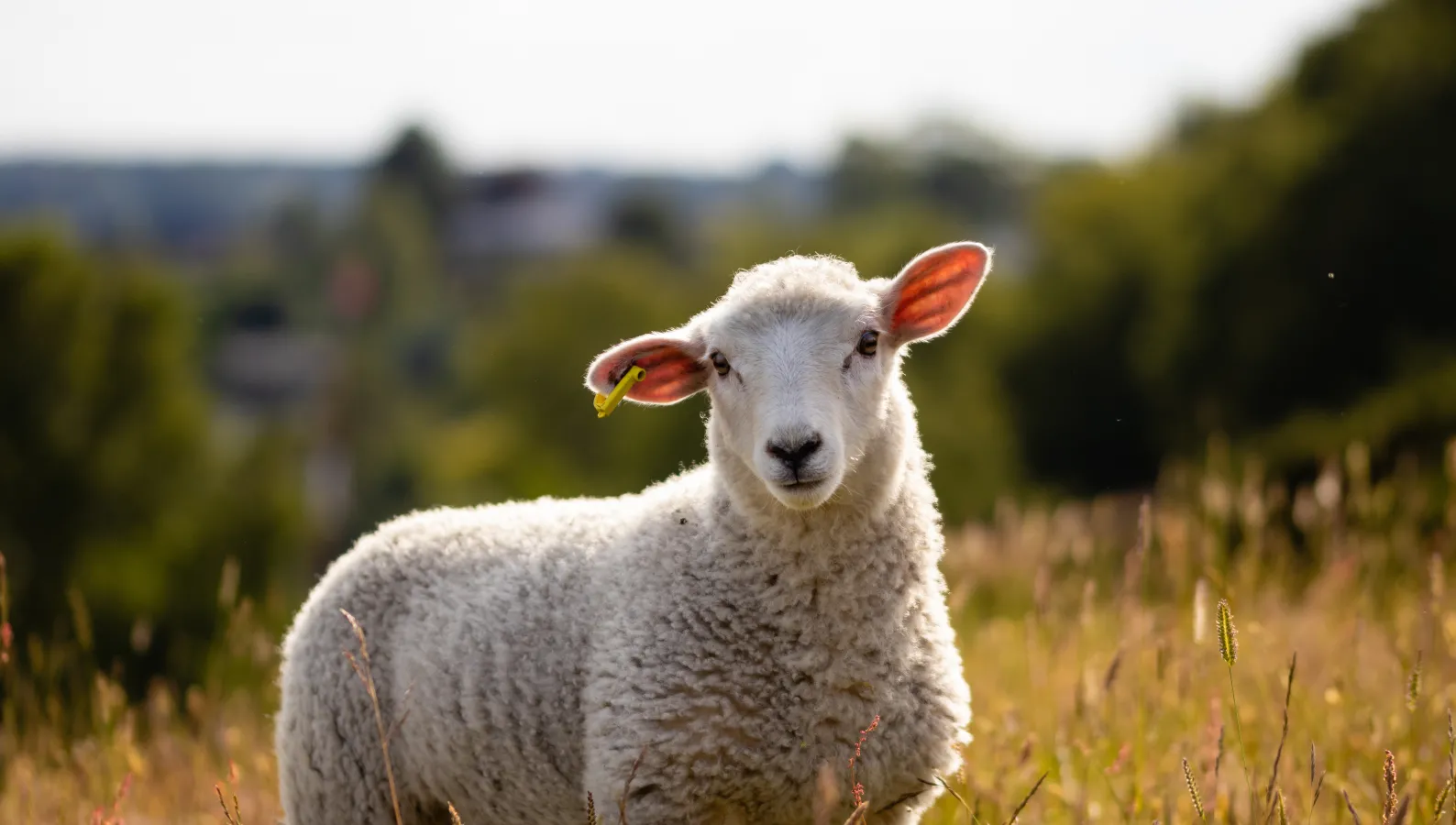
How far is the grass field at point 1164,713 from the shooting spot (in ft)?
11.3

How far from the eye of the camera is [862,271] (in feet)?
106

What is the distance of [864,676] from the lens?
322 cm

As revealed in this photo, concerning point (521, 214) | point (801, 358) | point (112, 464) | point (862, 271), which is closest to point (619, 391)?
point (801, 358)

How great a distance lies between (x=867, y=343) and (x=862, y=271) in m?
29.2

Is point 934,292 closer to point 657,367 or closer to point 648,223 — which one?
point 657,367

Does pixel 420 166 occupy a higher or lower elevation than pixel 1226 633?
higher

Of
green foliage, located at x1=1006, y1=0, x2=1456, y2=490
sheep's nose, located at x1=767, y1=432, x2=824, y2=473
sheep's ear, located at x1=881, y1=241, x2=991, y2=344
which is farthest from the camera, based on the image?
green foliage, located at x1=1006, y1=0, x2=1456, y2=490

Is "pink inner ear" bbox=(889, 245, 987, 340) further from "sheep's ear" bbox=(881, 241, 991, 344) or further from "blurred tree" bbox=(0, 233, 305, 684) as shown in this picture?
"blurred tree" bbox=(0, 233, 305, 684)

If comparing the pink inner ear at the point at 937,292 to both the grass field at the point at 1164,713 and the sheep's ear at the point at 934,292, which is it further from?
the grass field at the point at 1164,713

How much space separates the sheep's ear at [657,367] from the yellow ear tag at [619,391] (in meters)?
0.03

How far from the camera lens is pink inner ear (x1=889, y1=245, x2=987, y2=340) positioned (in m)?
3.63

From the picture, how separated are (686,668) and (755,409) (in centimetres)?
68

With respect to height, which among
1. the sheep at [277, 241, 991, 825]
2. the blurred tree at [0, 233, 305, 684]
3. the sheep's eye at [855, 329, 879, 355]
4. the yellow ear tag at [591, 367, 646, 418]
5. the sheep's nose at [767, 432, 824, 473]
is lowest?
the blurred tree at [0, 233, 305, 684]

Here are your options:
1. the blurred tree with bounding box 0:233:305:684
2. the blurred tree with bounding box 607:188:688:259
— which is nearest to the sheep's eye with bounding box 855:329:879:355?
the blurred tree with bounding box 0:233:305:684
